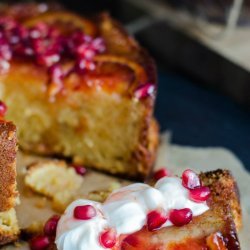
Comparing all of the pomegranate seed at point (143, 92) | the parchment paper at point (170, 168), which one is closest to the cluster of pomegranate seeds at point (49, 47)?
the pomegranate seed at point (143, 92)

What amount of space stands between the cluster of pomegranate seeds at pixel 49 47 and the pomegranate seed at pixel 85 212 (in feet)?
4.54

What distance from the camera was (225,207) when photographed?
370 cm

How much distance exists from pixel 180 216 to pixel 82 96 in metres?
1.51

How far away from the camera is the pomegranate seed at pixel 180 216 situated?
3.55 meters

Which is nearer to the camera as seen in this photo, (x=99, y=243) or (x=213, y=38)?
(x=99, y=243)

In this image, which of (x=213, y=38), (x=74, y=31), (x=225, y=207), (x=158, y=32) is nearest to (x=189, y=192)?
(x=225, y=207)

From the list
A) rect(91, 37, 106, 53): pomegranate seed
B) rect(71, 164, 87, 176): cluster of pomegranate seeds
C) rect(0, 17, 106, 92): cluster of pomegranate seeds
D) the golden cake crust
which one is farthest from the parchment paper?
rect(91, 37, 106, 53): pomegranate seed

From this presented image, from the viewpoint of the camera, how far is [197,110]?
5.39 m

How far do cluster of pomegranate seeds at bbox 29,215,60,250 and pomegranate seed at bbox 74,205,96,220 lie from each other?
14.2 inches

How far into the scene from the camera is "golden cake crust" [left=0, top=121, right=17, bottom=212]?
12.1 feet

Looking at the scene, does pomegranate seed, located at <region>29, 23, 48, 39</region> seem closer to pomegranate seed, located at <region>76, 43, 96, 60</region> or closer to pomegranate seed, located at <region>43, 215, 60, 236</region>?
pomegranate seed, located at <region>76, 43, 96, 60</region>

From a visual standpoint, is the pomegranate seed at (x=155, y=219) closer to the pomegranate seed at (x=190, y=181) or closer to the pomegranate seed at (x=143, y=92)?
the pomegranate seed at (x=190, y=181)

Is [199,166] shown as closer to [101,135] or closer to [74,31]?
[101,135]

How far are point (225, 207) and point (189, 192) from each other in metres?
0.25
